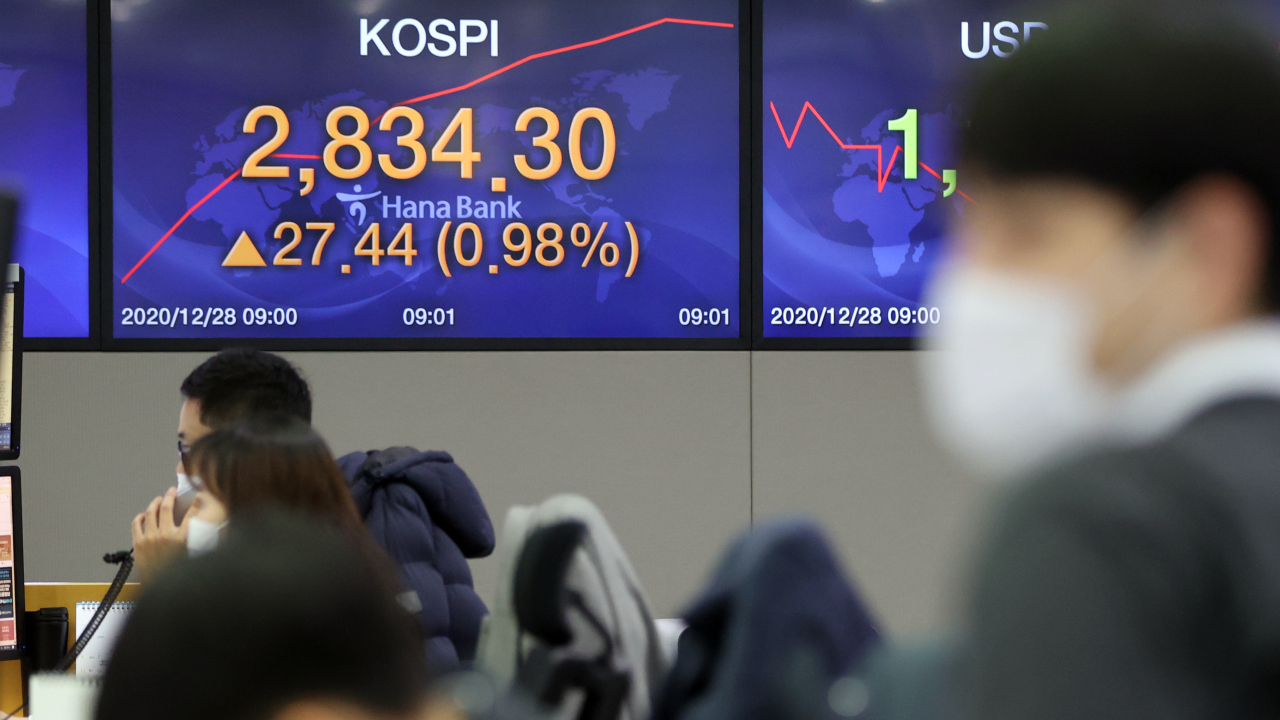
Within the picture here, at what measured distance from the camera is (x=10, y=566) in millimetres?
2098

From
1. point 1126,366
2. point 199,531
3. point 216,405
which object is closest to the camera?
point 1126,366

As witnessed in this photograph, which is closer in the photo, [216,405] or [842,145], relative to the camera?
[216,405]

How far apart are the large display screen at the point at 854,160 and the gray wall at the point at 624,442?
0.16 meters

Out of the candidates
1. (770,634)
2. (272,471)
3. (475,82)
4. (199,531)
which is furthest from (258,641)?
(475,82)

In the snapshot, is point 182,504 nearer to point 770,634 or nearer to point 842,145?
point 770,634

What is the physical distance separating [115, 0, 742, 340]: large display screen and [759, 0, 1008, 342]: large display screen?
0.13 m

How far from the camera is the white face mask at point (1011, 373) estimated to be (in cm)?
52

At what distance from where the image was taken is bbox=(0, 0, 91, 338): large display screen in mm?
3012

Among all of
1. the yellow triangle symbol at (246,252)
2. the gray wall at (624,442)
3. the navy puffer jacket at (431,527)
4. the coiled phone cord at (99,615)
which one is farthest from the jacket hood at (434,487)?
the yellow triangle symbol at (246,252)

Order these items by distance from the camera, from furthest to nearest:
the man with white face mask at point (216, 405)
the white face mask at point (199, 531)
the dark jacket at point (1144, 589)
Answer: the man with white face mask at point (216, 405)
the white face mask at point (199, 531)
the dark jacket at point (1144, 589)

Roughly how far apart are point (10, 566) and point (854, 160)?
2.23m

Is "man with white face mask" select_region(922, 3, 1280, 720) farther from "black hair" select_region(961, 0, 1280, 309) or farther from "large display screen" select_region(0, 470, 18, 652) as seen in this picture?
"large display screen" select_region(0, 470, 18, 652)

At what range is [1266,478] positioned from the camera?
15.6 inches

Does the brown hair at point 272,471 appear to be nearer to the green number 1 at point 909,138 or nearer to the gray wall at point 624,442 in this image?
the gray wall at point 624,442
